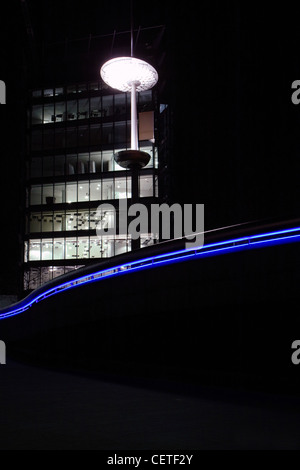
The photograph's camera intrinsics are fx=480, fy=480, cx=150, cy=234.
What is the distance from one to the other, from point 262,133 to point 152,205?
1127 inches

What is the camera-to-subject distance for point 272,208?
18531mm

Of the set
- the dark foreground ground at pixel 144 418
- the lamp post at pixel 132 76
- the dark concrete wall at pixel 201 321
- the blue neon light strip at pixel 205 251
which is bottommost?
the dark foreground ground at pixel 144 418

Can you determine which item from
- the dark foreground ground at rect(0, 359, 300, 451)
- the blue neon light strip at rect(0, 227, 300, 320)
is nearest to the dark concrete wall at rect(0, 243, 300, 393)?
the blue neon light strip at rect(0, 227, 300, 320)

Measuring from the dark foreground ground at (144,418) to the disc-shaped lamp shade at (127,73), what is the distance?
48.8 ft

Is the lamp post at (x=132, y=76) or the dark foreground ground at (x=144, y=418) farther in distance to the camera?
the lamp post at (x=132, y=76)

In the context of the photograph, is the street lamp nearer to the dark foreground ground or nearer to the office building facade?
the dark foreground ground

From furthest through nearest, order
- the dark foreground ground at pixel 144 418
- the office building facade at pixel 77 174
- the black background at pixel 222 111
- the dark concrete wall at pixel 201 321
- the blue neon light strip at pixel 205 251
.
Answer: the office building facade at pixel 77 174 → the black background at pixel 222 111 → the blue neon light strip at pixel 205 251 → the dark concrete wall at pixel 201 321 → the dark foreground ground at pixel 144 418

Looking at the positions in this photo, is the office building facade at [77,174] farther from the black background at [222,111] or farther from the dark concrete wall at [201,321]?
the dark concrete wall at [201,321]

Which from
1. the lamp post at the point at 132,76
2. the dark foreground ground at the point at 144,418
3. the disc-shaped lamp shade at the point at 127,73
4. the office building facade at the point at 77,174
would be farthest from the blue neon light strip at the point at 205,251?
the office building facade at the point at 77,174

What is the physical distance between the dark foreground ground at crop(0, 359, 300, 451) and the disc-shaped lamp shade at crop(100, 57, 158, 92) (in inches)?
585

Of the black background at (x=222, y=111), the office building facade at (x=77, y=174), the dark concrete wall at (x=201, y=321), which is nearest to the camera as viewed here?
the dark concrete wall at (x=201, y=321)

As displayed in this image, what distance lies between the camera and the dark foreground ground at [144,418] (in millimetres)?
4156

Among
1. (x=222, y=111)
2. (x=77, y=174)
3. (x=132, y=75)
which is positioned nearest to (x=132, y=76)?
(x=132, y=75)
